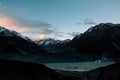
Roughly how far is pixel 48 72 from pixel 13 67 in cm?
199

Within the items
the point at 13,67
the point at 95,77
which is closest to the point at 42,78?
the point at 13,67

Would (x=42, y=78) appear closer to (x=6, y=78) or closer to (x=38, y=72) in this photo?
(x=38, y=72)

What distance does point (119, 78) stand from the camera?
57.9 ft

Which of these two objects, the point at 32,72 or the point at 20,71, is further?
the point at 32,72

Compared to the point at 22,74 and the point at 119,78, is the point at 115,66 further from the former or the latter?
the point at 22,74

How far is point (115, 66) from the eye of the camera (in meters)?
18.1

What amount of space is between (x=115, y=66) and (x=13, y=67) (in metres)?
5.30

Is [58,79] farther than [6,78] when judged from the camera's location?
Yes

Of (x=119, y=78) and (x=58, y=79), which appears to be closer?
(x=119, y=78)

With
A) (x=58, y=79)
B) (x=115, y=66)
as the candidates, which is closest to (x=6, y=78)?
(x=58, y=79)

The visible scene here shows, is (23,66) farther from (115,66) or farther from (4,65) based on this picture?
(115,66)

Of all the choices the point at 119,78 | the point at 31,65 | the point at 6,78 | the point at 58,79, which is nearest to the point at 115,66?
the point at 119,78

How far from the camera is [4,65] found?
17.4 m

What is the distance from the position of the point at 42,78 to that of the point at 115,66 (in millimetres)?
3869
